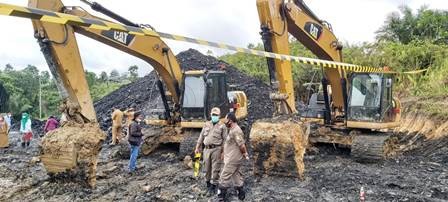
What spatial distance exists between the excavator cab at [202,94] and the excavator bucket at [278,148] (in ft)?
8.79

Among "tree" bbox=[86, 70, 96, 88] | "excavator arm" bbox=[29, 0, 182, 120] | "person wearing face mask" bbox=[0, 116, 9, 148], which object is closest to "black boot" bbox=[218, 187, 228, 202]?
"excavator arm" bbox=[29, 0, 182, 120]

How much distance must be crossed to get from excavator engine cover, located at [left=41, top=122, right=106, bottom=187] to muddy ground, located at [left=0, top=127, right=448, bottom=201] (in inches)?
8.9

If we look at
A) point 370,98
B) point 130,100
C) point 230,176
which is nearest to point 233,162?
point 230,176

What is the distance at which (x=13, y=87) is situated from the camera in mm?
34625

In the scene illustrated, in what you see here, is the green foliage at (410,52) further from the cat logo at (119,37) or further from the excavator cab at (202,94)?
the cat logo at (119,37)

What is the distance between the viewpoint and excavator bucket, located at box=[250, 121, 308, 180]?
7941 millimetres

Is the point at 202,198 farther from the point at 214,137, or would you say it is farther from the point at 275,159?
the point at 275,159

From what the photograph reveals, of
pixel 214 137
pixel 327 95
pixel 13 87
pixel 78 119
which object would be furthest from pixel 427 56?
pixel 13 87

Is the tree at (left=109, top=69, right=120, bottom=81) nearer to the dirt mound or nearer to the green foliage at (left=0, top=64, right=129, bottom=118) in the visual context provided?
the green foliage at (left=0, top=64, right=129, bottom=118)

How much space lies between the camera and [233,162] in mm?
6934

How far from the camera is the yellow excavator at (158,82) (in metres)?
7.58

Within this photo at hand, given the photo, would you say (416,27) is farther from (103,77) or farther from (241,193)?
(103,77)

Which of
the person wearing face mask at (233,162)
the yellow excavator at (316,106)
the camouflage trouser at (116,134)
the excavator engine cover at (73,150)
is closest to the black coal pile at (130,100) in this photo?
the camouflage trouser at (116,134)

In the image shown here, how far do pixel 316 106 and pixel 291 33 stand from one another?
2.59 meters
